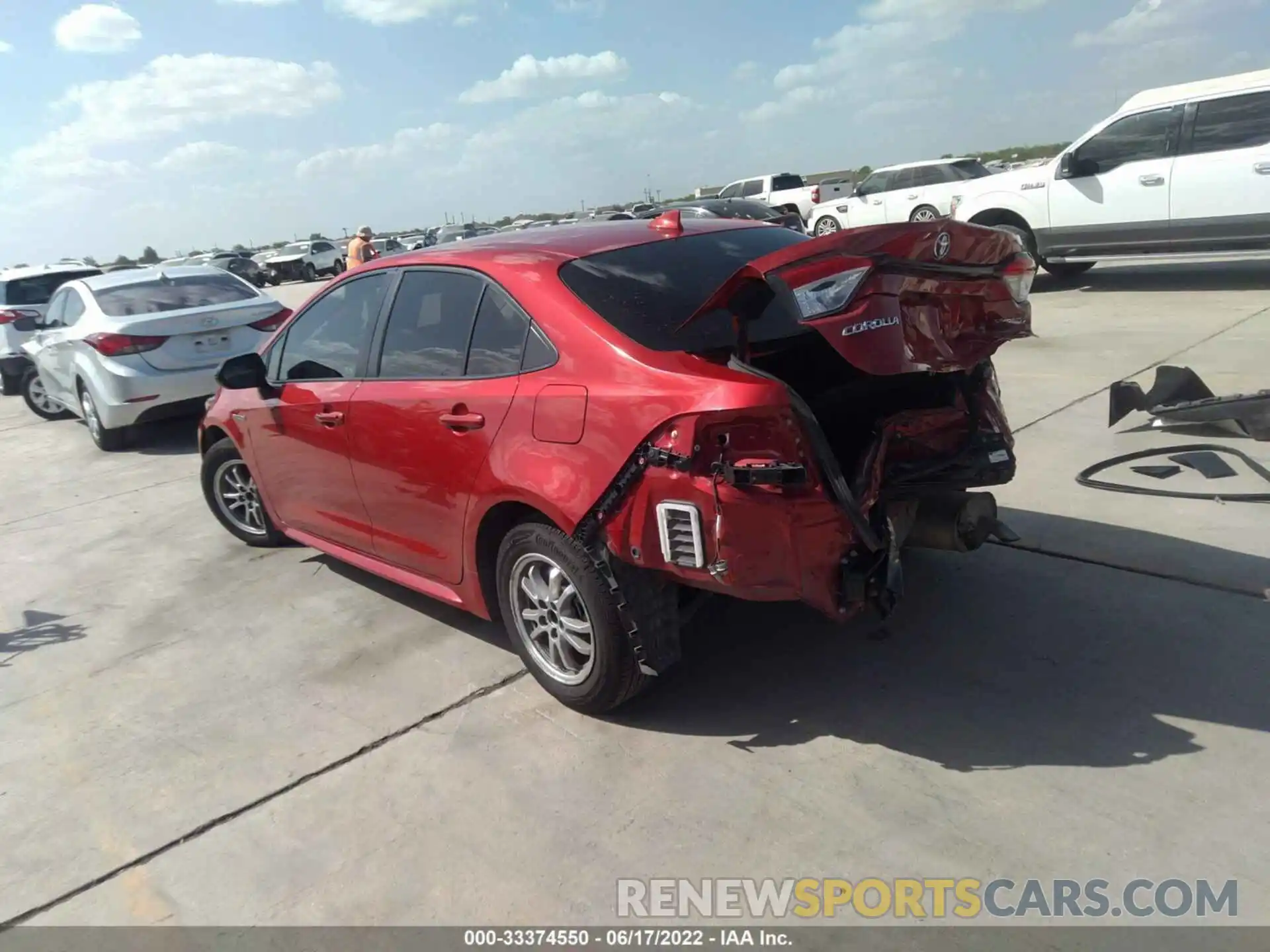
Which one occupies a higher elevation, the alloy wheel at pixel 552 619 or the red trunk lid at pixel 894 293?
the red trunk lid at pixel 894 293

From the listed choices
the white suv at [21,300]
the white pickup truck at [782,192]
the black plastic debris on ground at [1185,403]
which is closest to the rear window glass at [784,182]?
the white pickup truck at [782,192]

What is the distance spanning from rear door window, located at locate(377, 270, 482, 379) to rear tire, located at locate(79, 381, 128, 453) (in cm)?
611

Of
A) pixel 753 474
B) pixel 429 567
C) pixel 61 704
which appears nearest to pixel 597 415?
pixel 753 474

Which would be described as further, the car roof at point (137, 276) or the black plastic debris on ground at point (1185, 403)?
the car roof at point (137, 276)

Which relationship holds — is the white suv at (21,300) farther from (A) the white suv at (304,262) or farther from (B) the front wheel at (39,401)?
(A) the white suv at (304,262)

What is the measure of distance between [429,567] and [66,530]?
413 centimetres

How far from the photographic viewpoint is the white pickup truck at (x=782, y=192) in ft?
86.3

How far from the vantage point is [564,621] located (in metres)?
3.48

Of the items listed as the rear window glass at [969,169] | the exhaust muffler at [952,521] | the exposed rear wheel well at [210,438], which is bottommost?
the exhaust muffler at [952,521]

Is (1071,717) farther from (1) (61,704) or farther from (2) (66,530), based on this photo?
(2) (66,530)

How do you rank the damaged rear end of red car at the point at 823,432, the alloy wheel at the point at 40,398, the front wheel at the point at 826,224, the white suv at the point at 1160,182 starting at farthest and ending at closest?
the front wheel at the point at 826,224 < the alloy wheel at the point at 40,398 < the white suv at the point at 1160,182 < the damaged rear end of red car at the point at 823,432

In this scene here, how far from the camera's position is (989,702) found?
334 centimetres

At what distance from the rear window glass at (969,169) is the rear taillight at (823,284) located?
55.4 feet

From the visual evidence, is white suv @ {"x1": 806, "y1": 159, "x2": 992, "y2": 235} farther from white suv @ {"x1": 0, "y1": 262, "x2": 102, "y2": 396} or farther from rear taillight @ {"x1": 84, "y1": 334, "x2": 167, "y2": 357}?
white suv @ {"x1": 0, "y1": 262, "x2": 102, "y2": 396}
